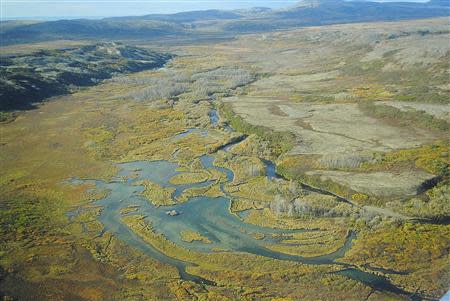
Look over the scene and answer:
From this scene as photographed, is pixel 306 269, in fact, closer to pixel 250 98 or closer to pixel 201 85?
pixel 250 98

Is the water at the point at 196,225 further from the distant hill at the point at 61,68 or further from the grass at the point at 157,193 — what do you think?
the distant hill at the point at 61,68

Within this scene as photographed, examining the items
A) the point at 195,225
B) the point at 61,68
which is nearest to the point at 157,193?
the point at 195,225

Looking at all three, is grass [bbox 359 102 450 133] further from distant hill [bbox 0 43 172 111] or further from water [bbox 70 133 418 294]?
distant hill [bbox 0 43 172 111]

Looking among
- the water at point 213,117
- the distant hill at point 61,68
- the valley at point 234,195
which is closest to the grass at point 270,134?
the valley at point 234,195

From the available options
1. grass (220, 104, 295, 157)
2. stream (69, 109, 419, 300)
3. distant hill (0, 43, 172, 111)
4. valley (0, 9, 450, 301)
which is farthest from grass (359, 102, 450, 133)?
distant hill (0, 43, 172, 111)

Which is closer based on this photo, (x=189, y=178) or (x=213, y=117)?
(x=189, y=178)

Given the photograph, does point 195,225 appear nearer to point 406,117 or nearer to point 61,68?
point 406,117

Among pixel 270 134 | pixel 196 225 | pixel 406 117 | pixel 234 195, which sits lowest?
Answer: pixel 196 225
